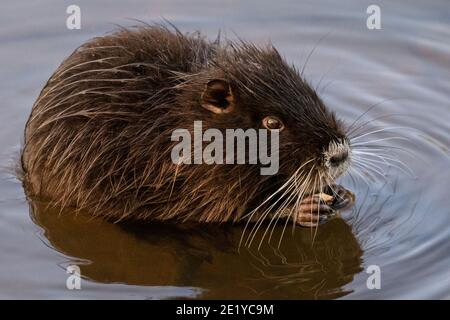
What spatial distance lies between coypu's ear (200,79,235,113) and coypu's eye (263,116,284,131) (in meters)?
0.21

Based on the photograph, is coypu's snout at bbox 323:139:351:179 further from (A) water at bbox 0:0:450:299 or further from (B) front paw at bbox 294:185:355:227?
(A) water at bbox 0:0:450:299

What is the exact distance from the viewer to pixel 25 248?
6.38 m

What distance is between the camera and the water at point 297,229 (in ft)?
19.9

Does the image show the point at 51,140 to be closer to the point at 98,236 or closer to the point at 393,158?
the point at 98,236

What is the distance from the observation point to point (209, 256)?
6277 millimetres

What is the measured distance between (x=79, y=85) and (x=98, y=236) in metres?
0.88

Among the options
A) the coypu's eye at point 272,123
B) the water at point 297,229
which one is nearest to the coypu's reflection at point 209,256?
the water at point 297,229

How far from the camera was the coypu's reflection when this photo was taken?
6.05m
